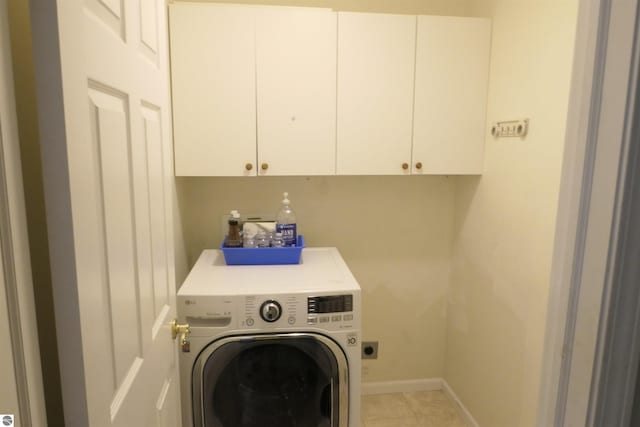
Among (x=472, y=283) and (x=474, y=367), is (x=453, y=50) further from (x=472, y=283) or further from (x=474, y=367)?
(x=474, y=367)

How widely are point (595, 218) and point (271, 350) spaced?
1361 millimetres

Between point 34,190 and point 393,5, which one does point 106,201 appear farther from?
point 393,5

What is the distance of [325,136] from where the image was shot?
6.54ft

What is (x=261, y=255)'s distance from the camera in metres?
1.99

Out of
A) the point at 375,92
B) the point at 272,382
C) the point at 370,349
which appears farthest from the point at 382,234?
the point at 272,382

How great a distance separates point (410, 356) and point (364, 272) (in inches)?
24.8

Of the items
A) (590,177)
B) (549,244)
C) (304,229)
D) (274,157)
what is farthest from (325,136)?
(590,177)

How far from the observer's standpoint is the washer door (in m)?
1.64

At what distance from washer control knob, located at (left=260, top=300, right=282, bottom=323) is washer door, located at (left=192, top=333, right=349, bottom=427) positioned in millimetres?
85

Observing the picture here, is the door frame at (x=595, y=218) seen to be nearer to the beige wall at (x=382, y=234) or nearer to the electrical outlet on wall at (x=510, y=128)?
the electrical outlet on wall at (x=510, y=128)

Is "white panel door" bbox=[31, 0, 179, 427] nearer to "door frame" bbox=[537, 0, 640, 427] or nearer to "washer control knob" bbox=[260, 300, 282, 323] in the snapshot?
"washer control knob" bbox=[260, 300, 282, 323]

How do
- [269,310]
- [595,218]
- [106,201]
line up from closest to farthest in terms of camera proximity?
[595,218] → [106,201] → [269,310]

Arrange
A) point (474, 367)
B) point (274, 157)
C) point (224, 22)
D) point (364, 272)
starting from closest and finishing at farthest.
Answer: point (224, 22) → point (274, 157) → point (474, 367) → point (364, 272)

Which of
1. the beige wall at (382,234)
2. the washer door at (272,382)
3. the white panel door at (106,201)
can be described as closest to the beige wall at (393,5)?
the beige wall at (382,234)
